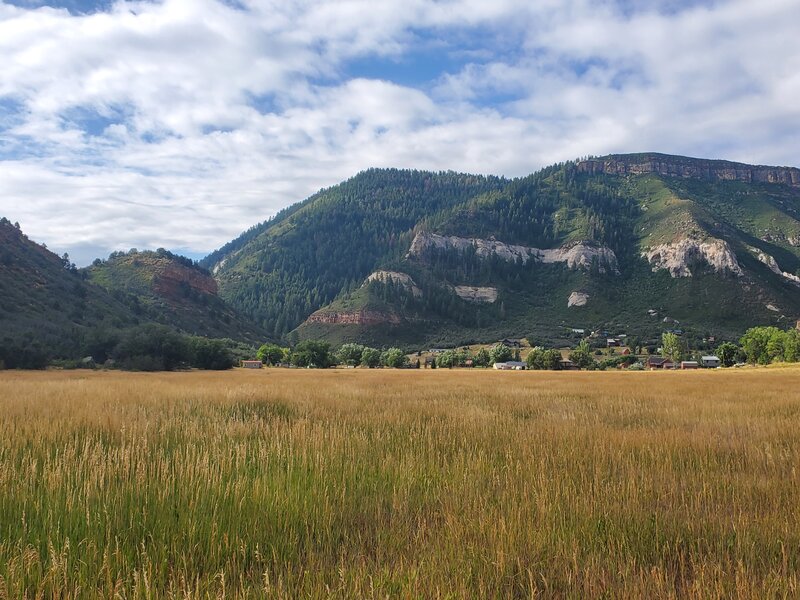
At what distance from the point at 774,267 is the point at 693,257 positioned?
30.5 meters

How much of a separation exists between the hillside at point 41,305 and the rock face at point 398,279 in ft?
327

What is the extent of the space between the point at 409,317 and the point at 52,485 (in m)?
163

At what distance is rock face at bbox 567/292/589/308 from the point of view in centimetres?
17650

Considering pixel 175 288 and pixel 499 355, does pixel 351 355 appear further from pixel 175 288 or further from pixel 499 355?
pixel 175 288

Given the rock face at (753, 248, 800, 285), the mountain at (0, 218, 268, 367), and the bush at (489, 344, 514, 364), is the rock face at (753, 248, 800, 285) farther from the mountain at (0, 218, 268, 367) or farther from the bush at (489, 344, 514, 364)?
the mountain at (0, 218, 268, 367)

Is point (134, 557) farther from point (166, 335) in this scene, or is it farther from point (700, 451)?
point (166, 335)

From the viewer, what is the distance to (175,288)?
135 metres

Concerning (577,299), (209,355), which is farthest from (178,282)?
(577,299)

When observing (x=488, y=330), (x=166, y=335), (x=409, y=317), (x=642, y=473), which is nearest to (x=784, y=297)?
(x=488, y=330)

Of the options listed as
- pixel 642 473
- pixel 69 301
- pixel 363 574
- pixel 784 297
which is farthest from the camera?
pixel 784 297

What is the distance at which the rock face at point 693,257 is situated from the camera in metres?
161

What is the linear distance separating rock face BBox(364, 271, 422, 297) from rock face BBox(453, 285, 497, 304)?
20.6 meters

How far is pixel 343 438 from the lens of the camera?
23.2 ft

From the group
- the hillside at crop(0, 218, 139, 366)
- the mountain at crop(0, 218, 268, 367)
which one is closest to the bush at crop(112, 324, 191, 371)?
the mountain at crop(0, 218, 268, 367)
